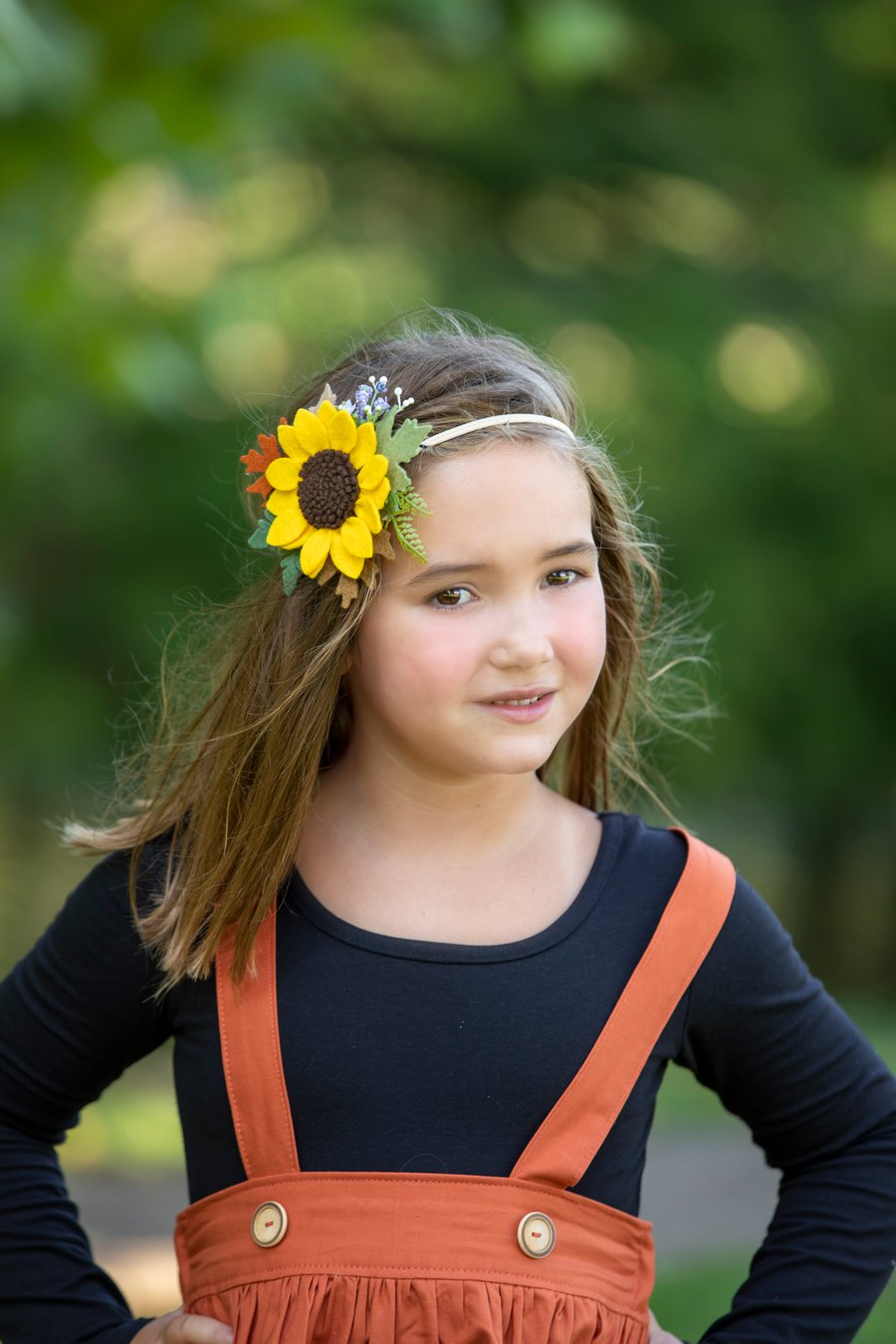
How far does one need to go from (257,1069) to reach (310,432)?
83 centimetres

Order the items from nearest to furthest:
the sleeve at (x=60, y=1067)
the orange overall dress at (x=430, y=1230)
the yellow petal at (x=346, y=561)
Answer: the orange overall dress at (x=430, y=1230) → the yellow petal at (x=346, y=561) → the sleeve at (x=60, y=1067)

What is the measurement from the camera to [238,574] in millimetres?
2410

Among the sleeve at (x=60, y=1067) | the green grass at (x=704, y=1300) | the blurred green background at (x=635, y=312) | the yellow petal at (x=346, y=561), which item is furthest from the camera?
the blurred green background at (x=635, y=312)

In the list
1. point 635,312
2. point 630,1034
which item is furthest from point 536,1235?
point 635,312

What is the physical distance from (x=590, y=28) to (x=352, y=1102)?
3054 mm

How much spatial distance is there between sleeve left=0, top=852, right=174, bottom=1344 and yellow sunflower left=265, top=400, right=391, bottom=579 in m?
0.54

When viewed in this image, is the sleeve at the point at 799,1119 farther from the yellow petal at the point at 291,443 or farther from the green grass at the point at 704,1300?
the green grass at the point at 704,1300

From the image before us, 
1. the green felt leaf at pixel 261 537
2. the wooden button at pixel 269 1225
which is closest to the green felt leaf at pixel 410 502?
the green felt leaf at pixel 261 537

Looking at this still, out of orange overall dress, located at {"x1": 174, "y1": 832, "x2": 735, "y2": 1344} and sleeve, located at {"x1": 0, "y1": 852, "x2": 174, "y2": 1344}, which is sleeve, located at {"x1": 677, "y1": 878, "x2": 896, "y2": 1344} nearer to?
orange overall dress, located at {"x1": 174, "y1": 832, "x2": 735, "y2": 1344}

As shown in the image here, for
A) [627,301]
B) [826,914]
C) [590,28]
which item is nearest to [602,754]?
[590,28]

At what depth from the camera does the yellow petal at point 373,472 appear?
6.50 feet

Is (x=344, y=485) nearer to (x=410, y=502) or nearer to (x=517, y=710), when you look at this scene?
(x=410, y=502)

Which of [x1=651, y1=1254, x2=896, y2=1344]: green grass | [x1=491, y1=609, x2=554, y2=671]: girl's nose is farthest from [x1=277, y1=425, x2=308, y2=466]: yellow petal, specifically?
[x1=651, y1=1254, x2=896, y2=1344]: green grass

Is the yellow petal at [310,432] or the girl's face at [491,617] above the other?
the yellow petal at [310,432]
